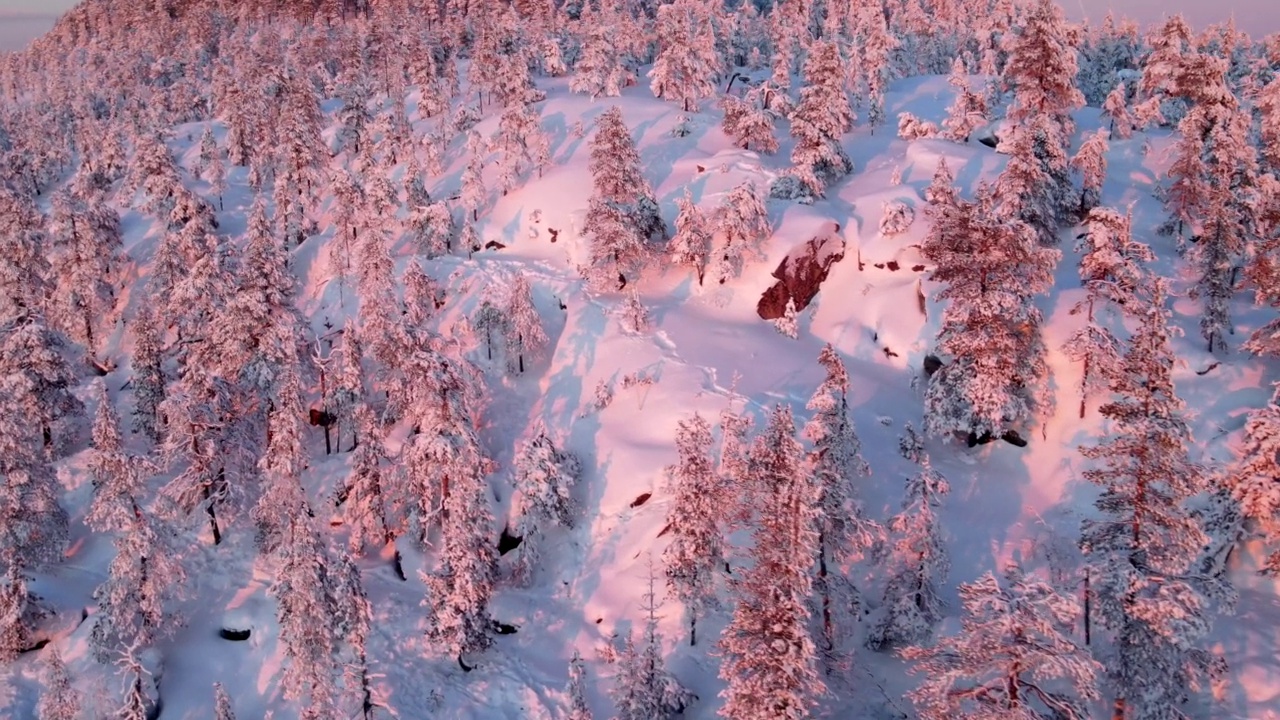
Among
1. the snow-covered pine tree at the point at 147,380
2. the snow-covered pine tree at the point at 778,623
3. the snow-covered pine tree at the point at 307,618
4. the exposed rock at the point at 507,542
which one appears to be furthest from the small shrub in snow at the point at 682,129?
the snow-covered pine tree at the point at 778,623

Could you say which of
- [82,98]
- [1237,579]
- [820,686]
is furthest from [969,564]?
[82,98]

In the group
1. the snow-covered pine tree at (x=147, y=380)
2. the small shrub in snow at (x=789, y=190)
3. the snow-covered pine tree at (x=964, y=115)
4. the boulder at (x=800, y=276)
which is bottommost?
the snow-covered pine tree at (x=147, y=380)

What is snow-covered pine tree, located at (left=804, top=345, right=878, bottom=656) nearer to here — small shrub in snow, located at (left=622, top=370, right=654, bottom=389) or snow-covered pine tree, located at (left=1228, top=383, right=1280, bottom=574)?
snow-covered pine tree, located at (left=1228, top=383, right=1280, bottom=574)

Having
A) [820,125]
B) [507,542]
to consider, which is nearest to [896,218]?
[820,125]

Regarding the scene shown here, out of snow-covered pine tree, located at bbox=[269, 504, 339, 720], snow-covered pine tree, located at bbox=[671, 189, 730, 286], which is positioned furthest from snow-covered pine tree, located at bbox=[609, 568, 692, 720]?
snow-covered pine tree, located at bbox=[671, 189, 730, 286]

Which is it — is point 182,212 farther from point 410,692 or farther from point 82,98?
point 82,98

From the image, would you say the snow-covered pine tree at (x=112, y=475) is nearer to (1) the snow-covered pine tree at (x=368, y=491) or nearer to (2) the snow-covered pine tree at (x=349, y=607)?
→ (1) the snow-covered pine tree at (x=368, y=491)
